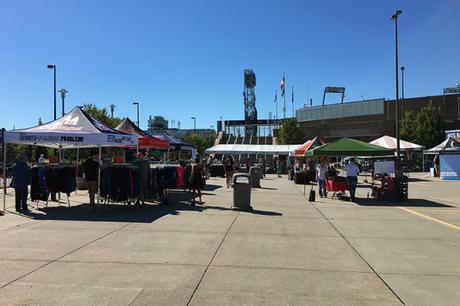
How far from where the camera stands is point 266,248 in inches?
336

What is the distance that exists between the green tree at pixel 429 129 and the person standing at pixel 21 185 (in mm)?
54329

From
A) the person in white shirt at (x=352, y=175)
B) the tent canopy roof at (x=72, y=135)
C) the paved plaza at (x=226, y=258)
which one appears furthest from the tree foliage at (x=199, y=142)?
the paved plaza at (x=226, y=258)

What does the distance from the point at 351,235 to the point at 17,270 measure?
6.75 meters

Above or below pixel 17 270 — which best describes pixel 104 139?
above

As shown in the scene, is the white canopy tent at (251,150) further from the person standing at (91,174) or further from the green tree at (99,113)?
the person standing at (91,174)

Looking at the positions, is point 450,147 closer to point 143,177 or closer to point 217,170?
point 217,170

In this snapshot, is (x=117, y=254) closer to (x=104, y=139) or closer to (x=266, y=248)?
(x=266, y=248)

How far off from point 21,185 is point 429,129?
2154 inches

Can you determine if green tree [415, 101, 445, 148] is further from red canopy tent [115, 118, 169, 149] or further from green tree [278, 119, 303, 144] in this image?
red canopy tent [115, 118, 169, 149]

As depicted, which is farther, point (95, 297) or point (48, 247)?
point (48, 247)

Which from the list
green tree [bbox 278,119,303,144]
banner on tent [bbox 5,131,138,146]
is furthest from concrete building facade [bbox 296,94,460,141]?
banner on tent [bbox 5,131,138,146]

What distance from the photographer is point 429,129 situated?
58.1 meters

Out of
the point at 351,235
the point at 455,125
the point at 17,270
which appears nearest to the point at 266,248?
the point at 351,235

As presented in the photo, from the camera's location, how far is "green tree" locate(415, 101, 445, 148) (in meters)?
58.0
